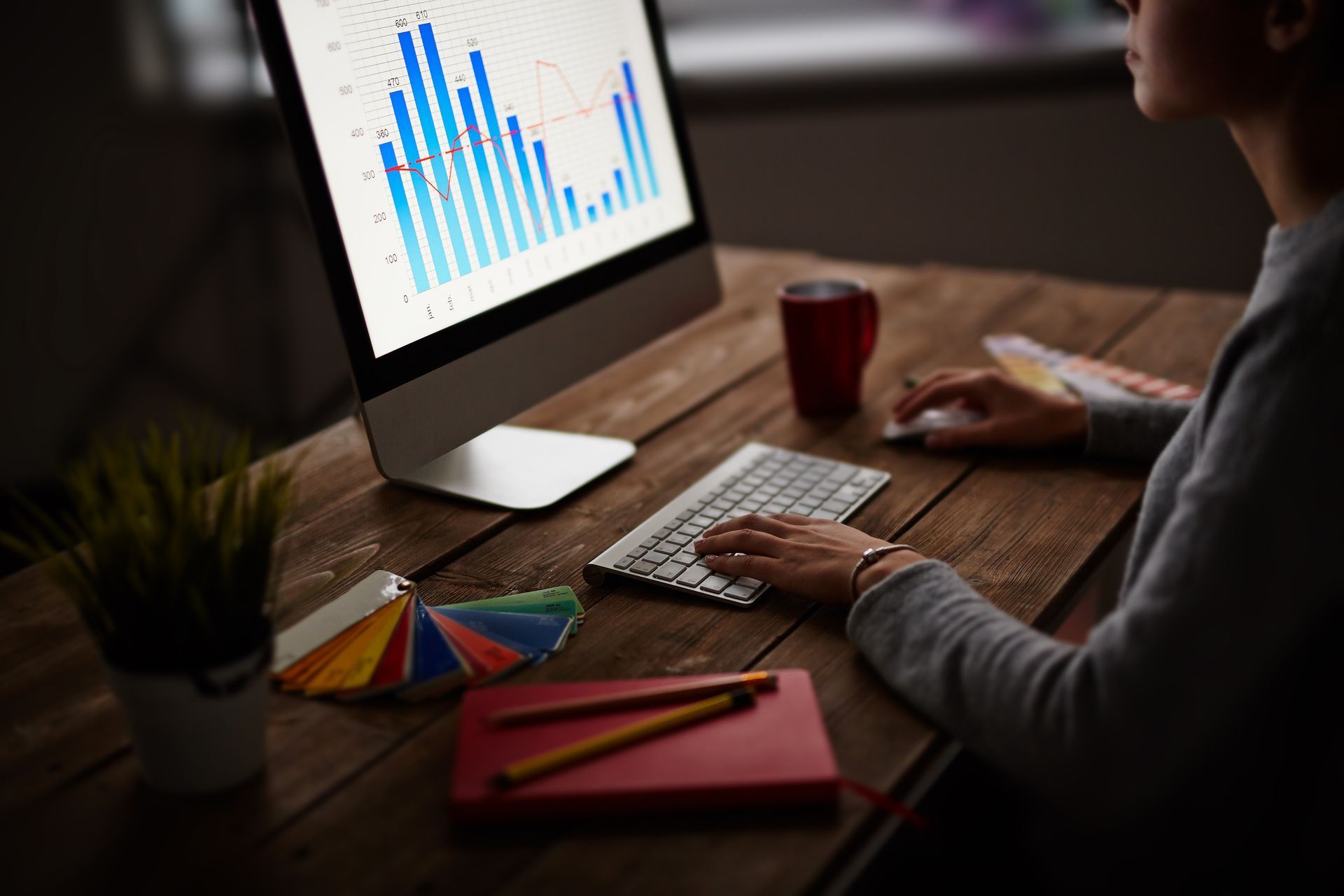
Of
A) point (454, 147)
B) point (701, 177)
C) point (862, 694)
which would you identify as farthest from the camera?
point (701, 177)

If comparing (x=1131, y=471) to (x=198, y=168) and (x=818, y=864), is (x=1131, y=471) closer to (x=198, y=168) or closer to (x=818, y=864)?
(x=818, y=864)

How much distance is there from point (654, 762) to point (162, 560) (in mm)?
306

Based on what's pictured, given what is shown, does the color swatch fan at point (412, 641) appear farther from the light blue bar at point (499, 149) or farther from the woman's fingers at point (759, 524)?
the light blue bar at point (499, 149)

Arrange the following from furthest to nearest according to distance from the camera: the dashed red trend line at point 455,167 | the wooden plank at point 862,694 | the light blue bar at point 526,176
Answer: the light blue bar at point 526,176
the dashed red trend line at point 455,167
the wooden plank at point 862,694

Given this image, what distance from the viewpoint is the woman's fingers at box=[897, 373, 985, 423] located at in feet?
3.82

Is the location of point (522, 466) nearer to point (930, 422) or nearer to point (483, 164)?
point (483, 164)

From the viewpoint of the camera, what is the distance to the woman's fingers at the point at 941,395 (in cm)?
116

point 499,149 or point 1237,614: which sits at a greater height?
point 499,149

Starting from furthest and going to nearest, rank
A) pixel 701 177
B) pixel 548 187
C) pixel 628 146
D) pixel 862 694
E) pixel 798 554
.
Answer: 1. pixel 701 177
2. pixel 628 146
3. pixel 548 187
4. pixel 798 554
5. pixel 862 694

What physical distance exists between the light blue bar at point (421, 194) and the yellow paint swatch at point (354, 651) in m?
0.30

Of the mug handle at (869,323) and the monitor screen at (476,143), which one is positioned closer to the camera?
the monitor screen at (476,143)

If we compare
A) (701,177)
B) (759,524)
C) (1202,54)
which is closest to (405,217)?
(759,524)

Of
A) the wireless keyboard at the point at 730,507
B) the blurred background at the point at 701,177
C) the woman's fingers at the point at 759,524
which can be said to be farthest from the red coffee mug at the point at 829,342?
the blurred background at the point at 701,177

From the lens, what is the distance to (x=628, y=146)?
1184 mm
